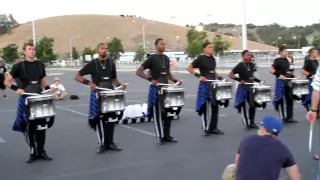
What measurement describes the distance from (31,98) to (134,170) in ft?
6.74

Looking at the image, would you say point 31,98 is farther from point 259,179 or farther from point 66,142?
point 259,179

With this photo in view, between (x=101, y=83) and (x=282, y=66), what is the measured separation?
4.83 metres

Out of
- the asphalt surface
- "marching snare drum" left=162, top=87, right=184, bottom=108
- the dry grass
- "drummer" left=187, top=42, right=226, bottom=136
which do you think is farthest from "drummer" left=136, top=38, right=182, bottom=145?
the dry grass

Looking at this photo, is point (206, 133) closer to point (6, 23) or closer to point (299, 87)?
point (299, 87)

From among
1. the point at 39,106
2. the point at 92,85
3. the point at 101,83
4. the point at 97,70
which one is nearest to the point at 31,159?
the point at 39,106

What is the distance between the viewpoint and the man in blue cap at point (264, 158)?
4.05 m

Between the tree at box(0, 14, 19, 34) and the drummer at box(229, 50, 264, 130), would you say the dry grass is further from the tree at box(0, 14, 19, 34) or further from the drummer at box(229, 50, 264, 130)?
the drummer at box(229, 50, 264, 130)

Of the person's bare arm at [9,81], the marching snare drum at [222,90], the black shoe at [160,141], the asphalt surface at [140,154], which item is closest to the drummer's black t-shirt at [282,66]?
the asphalt surface at [140,154]

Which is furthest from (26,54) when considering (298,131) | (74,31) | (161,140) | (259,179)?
(74,31)

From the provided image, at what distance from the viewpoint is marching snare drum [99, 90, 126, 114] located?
8094 millimetres

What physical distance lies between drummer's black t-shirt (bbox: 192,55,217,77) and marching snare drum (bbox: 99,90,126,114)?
2007 mm

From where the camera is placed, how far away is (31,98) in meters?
7.39

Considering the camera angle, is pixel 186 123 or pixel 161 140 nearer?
pixel 161 140

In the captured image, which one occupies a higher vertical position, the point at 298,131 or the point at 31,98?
the point at 31,98
